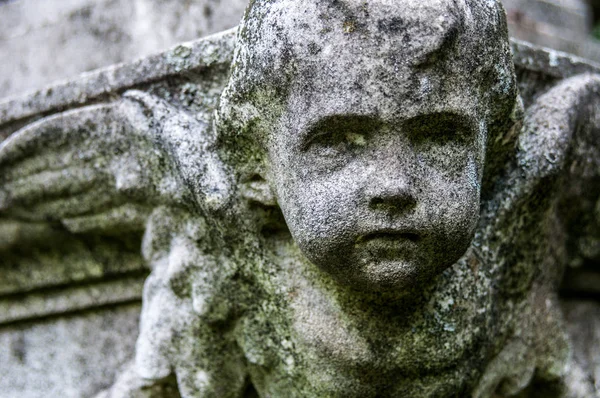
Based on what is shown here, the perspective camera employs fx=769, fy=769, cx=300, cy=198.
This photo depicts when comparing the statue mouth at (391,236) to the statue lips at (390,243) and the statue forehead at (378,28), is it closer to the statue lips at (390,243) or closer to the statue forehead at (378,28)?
the statue lips at (390,243)

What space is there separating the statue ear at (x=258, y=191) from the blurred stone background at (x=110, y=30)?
1.23 feet

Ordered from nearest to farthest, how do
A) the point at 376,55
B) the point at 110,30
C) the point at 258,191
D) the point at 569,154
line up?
the point at 376,55, the point at 258,191, the point at 569,154, the point at 110,30

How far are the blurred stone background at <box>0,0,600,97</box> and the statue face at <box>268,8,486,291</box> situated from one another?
0.46m

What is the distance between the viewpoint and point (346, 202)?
88cm

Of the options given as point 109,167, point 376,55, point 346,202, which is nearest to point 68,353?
point 109,167

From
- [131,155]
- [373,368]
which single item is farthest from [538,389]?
[131,155]

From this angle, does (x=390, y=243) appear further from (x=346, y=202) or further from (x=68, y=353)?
(x=68, y=353)

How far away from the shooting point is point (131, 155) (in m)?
1.16

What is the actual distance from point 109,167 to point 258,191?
30 centimetres

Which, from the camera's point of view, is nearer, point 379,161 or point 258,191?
point 379,161

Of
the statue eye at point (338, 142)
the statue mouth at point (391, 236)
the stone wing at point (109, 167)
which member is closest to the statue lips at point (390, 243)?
the statue mouth at point (391, 236)

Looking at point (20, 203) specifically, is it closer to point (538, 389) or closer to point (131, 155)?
point (131, 155)

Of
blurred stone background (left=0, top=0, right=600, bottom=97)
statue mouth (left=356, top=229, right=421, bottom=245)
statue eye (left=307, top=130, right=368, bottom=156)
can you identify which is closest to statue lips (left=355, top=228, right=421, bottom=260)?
statue mouth (left=356, top=229, right=421, bottom=245)

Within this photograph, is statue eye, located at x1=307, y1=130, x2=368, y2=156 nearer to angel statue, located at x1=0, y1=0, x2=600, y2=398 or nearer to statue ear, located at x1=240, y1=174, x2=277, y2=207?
angel statue, located at x1=0, y1=0, x2=600, y2=398
